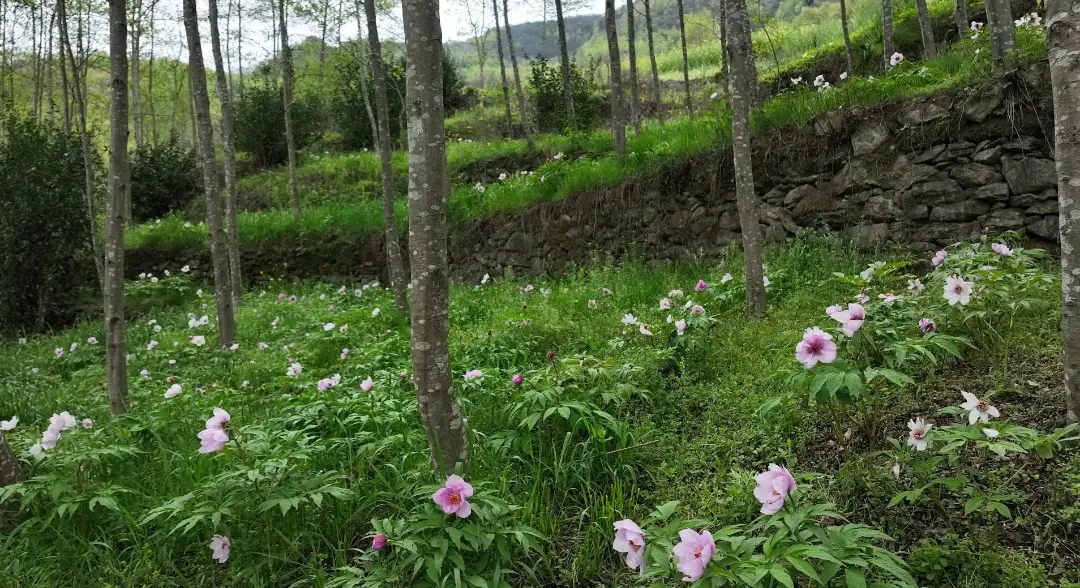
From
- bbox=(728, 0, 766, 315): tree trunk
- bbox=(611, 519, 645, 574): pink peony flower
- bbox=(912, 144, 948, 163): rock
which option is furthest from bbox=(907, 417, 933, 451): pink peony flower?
bbox=(912, 144, 948, 163): rock

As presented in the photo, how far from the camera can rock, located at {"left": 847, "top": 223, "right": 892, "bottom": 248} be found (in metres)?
5.26

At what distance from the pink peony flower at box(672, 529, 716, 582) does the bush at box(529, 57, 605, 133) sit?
43.7ft

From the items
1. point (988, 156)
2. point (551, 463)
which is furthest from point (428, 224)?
point (988, 156)

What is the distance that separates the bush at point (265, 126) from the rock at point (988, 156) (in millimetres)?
16977

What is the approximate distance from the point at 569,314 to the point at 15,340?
29.8ft

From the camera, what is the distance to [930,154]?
5047mm

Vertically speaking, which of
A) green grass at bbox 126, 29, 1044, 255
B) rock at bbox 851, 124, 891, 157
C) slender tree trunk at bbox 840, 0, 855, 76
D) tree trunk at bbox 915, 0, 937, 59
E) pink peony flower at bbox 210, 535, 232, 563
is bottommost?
pink peony flower at bbox 210, 535, 232, 563

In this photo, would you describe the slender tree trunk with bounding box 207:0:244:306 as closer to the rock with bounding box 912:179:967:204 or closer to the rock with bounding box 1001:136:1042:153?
the rock with bounding box 912:179:967:204

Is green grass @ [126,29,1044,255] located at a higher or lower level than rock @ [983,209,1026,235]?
higher

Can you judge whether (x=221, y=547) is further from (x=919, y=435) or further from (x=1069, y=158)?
(x=1069, y=158)

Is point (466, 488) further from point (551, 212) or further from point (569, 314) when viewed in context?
point (551, 212)

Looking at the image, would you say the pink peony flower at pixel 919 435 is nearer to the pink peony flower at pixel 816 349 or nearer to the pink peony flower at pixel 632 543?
the pink peony flower at pixel 816 349

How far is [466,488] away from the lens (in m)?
1.95

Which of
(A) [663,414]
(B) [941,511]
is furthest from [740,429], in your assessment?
(B) [941,511]
